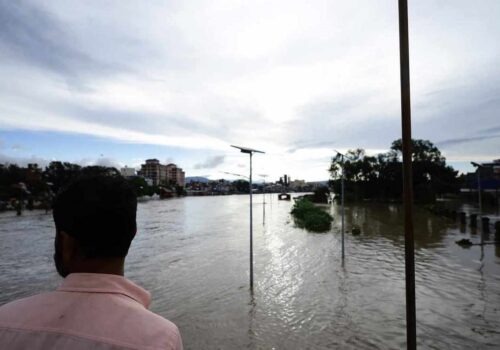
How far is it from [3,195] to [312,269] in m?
56.4

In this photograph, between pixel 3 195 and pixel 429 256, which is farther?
pixel 3 195

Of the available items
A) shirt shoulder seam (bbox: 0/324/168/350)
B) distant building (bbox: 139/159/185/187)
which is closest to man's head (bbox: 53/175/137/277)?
shirt shoulder seam (bbox: 0/324/168/350)

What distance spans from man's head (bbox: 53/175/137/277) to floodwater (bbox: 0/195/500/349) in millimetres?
6516

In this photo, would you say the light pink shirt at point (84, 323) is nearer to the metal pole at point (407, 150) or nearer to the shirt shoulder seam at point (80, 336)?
the shirt shoulder seam at point (80, 336)

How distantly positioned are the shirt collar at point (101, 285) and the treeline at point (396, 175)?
1710 inches

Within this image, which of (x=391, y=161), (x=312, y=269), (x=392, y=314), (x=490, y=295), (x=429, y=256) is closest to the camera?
(x=392, y=314)

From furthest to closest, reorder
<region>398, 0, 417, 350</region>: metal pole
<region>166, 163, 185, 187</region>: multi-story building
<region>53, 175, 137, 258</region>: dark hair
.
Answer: <region>166, 163, 185, 187</region>: multi-story building, <region>398, 0, 417, 350</region>: metal pole, <region>53, 175, 137, 258</region>: dark hair

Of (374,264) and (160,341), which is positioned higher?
(160,341)

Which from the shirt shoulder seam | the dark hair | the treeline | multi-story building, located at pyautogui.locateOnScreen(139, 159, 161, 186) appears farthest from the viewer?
multi-story building, located at pyautogui.locateOnScreen(139, 159, 161, 186)

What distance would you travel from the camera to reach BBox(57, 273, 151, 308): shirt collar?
1179 millimetres

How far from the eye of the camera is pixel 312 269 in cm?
1364

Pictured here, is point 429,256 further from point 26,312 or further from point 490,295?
point 26,312

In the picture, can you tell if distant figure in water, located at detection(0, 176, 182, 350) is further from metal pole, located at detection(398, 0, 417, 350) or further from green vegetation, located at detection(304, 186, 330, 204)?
green vegetation, located at detection(304, 186, 330, 204)

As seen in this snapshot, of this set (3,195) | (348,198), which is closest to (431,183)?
(348,198)
